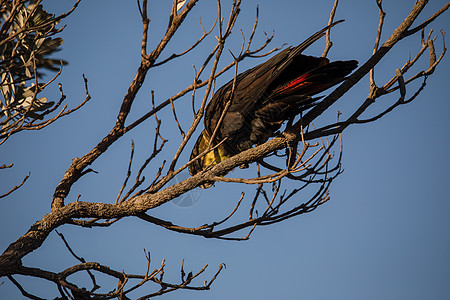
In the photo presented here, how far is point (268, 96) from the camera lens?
4.08 meters

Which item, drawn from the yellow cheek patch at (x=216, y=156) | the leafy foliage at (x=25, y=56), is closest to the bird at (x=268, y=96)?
the yellow cheek patch at (x=216, y=156)

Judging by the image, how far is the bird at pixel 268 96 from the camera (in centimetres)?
368

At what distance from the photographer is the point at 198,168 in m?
4.78

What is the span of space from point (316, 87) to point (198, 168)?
1.60m

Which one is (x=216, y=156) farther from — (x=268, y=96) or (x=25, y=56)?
(x=25, y=56)

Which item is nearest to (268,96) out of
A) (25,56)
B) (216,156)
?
→ (216,156)

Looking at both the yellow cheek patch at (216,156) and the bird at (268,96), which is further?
the yellow cheek patch at (216,156)

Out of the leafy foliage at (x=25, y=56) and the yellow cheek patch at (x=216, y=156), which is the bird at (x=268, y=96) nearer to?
the yellow cheek patch at (x=216, y=156)

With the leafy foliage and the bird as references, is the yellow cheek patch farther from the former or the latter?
the leafy foliage

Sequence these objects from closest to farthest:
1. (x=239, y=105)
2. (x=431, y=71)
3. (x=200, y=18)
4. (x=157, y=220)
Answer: (x=431, y=71) → (x=157, y=220) → (x=239, y=105) → (x=200, y=18)

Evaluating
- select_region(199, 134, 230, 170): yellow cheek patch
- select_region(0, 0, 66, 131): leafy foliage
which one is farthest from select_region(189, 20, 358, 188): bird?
select_region(0, 0, 66, 131): leafy foliage

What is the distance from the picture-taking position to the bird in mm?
3680

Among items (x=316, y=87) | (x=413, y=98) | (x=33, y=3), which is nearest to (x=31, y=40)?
(x=33, y=3)

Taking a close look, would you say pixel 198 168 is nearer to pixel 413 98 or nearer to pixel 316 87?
pixel 316 87
